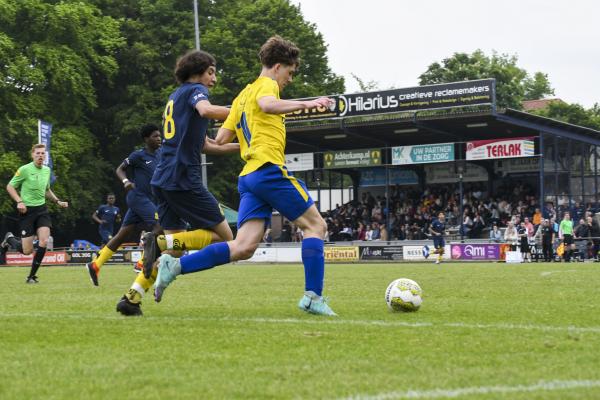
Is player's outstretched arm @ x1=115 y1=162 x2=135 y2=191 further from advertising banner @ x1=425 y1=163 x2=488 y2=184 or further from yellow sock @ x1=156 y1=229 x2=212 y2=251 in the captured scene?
advertising banner @ x1=425 y1=163 x2=488 y2=184

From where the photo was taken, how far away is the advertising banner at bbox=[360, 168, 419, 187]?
47.8m

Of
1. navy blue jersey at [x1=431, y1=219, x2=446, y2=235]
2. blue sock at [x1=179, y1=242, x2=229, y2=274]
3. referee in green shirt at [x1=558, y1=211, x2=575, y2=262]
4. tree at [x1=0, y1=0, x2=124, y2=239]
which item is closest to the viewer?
blue sock at [x1=179, y1=242, x2=229, y2=274]

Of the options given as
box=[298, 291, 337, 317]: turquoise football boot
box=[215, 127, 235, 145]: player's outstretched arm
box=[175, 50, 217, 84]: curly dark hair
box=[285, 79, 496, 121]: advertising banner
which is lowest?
box=[298, 291, 337, 317]: turquoise football boot

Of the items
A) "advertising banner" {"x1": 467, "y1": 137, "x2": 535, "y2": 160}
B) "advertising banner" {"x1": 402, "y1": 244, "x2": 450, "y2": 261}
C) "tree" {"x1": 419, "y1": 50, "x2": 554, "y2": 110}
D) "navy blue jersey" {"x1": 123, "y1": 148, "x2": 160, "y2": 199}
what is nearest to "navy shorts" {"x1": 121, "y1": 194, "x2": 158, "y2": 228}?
"navy blue jersey" {"x1": 123, "y1": 148, "x2": 160, "y2": 199}

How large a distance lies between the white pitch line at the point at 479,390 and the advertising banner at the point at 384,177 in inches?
1720

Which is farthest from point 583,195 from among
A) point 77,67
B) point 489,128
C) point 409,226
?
point 77,67

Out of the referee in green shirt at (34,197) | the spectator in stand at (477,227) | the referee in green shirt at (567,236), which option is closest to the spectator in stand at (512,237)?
the referee in green shirt at (567,236)

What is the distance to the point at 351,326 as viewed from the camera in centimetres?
667

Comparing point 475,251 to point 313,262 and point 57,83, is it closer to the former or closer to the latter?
point 57,83

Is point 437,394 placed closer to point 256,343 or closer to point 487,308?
point 256,343

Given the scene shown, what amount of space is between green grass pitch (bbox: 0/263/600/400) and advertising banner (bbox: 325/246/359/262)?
29420mm

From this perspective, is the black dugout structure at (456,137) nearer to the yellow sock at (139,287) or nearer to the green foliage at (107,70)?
the green foliage at (107,70)

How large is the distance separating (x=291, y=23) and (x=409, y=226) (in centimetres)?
1590

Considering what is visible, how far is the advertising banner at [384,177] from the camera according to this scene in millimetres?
47812
